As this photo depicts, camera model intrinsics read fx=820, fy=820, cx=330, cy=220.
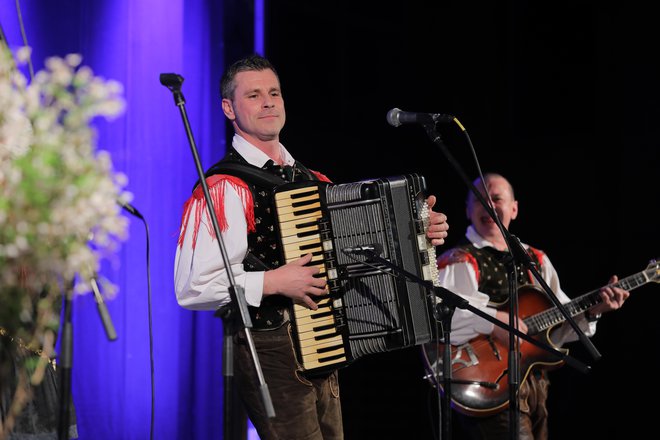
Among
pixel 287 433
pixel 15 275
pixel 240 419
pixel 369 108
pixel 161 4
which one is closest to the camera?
pixel 15 275

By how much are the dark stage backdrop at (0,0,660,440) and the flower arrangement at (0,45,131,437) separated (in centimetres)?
303

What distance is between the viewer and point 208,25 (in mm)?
5363

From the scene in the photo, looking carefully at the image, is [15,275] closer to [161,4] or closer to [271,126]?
[271,126]

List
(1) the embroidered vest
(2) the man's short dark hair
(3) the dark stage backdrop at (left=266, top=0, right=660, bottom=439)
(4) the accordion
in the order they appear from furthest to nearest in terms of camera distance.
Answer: (3) the dark stage backdrop at (left=266, top=0, right=660, bottom=439), (1) the embroidered vest, (2) the man's short dark hair, (4) the accordion

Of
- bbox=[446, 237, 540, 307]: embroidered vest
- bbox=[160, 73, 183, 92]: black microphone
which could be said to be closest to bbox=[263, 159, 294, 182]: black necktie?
bbox=[160, 73, 183, 92]: black microphone

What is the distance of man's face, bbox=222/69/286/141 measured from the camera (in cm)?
326

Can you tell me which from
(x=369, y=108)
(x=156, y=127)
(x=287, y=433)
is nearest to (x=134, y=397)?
(x=156, y=127)

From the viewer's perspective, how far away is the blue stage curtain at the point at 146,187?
4.61 meters

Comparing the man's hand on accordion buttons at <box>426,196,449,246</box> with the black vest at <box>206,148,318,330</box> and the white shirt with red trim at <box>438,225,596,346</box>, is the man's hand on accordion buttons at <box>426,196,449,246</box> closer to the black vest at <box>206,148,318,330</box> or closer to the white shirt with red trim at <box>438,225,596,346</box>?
the black vest at <box>206,148,318,330</box>

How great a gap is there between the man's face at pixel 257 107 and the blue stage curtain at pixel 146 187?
5.55 feet

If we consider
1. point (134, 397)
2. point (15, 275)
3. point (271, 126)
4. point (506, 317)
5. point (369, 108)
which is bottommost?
point (134, 397)

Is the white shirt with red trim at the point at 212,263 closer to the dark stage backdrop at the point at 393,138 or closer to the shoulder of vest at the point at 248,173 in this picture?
the shoulder of vest at the point at 248,173

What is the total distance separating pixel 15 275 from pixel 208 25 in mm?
4041

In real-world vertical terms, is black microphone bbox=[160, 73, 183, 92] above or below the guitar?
above
